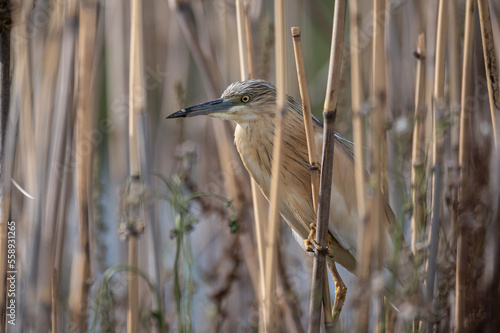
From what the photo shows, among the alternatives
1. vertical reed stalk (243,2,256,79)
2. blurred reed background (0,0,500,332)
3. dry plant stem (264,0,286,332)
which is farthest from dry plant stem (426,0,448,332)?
vertical reed stalk (243,2,256,79)

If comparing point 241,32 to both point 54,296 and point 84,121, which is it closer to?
point 84,121

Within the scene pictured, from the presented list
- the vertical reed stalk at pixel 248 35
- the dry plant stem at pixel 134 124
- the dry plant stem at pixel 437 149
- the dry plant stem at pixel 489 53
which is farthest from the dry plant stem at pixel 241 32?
the dry plant stem at pixel 489 53

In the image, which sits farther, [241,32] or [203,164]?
[203,164]

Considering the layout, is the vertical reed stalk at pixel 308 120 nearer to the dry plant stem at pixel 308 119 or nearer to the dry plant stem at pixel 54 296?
the dry plant stem at pixel 308 119

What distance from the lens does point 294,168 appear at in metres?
1.80

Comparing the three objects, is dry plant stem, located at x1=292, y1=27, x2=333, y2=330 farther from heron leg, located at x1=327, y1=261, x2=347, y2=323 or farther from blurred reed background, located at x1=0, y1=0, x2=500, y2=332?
heron leg, located at x1=327, y1=261, x2=347, y2=323

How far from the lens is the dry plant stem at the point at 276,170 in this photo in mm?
1205

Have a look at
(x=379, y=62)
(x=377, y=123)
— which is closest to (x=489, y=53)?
(x=379, y=62)

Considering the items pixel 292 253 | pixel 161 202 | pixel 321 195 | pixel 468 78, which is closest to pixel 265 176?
pixel 321 195

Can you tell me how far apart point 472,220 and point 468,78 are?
40 cm

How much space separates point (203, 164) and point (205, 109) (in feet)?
4.21

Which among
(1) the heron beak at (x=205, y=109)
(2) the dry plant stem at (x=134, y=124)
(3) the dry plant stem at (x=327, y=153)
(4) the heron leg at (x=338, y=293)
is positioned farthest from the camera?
(4) the heron leg at (x=338, y=293)

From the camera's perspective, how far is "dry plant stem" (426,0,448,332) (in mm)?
1494

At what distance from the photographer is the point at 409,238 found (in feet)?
6.10
